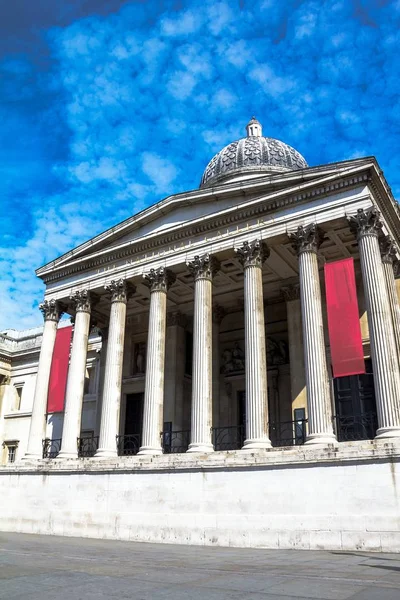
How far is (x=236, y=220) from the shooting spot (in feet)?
73.5

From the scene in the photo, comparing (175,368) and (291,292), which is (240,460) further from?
(175,368)

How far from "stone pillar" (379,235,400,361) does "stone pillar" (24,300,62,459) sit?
16.8m

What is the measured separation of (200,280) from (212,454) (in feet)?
25.0

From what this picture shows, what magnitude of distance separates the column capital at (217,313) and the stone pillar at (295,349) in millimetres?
4362

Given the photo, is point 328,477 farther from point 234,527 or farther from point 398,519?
point 234,527

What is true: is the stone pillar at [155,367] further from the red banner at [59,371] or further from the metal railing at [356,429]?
the metal railing at [356,429]

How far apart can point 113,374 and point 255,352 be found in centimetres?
736

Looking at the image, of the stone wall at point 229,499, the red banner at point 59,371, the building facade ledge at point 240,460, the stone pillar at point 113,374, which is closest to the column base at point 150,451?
the building facade ledge at point 240,460

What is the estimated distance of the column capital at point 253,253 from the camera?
70.3 feet

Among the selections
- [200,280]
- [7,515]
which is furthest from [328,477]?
[7,515]

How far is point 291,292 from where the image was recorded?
25297mm

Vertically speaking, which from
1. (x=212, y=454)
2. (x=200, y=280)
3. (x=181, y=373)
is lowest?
(x=212, y=454)

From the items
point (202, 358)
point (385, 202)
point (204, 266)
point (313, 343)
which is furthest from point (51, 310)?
point (385, 202)

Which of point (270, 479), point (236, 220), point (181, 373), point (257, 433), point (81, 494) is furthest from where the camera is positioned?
point (181, 373)
